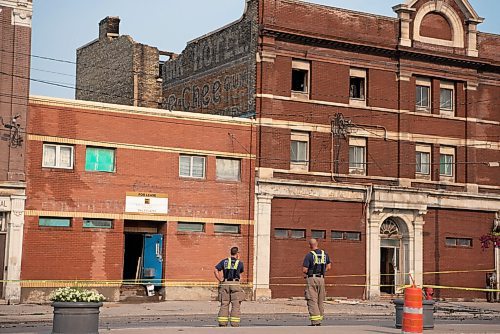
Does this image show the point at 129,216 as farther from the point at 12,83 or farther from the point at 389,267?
the point at 389,267

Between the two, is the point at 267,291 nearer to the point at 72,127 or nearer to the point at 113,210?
the point at 113,210

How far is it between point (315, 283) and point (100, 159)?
1475cm

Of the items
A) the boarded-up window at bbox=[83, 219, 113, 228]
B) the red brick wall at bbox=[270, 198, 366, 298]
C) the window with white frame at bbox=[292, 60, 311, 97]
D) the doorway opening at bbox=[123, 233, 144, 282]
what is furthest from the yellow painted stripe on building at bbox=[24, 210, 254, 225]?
the window with white frame at bbox=[292, 60, 311, 97]

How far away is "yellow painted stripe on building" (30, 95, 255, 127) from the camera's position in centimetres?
3179

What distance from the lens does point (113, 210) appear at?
32750mm

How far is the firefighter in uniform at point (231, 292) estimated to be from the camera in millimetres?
19797

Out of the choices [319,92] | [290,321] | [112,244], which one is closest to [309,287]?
[290,321]

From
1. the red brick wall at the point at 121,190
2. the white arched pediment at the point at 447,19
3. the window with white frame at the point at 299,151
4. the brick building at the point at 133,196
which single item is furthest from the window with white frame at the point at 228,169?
the white arched pediment at the point at 447,19

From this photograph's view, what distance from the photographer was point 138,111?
33.5 m

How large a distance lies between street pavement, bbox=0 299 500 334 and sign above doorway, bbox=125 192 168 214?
361 centimetres

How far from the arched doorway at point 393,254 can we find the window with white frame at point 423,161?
8.48 feet

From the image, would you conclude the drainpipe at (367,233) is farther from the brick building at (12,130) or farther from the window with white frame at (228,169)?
the brick building at (12,130)

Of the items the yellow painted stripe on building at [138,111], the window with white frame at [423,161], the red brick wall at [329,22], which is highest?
the red brick wall at [329,22]

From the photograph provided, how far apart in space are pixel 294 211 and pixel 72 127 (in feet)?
31.9
